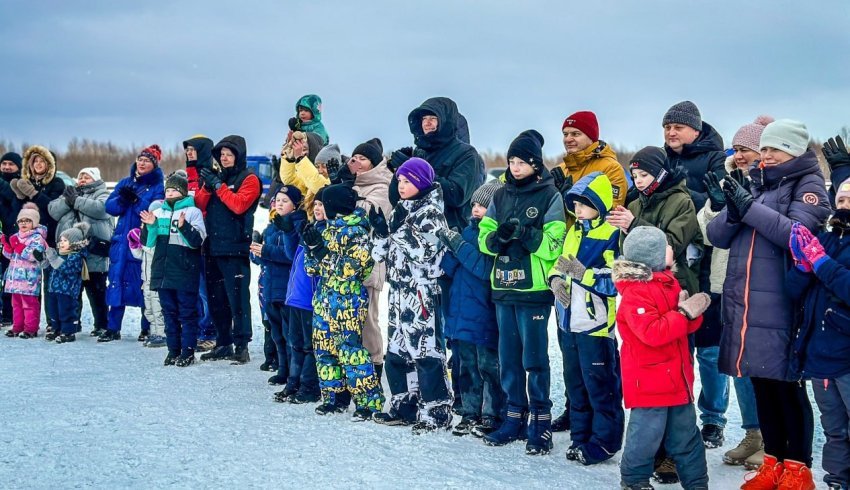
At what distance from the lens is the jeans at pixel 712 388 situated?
6.15 meters

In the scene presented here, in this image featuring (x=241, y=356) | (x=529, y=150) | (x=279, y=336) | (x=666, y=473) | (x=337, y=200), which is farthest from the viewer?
(x=241, y=356)

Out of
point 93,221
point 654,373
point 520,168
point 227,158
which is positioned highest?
point 227,158

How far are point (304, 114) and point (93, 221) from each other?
126 inches

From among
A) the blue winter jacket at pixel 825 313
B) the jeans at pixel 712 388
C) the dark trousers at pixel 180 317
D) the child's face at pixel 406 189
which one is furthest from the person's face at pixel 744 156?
the dark trousers at pixel 180 317

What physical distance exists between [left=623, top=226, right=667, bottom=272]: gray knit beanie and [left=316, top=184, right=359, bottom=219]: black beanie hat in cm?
260

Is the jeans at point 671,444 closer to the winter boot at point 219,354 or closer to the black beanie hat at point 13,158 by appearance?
the winter boot at point 219,354

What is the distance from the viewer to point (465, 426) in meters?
6.45

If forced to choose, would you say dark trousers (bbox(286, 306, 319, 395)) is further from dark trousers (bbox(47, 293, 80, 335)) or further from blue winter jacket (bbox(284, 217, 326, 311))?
dark trousers (bbox(47, 293, 80, 335))

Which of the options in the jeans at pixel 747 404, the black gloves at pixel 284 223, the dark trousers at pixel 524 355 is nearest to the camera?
the jeans at pixel 747 404

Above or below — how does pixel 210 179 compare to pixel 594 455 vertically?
above

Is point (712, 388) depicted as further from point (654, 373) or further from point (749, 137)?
point (749, 137)

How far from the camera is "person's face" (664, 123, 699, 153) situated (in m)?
6.29

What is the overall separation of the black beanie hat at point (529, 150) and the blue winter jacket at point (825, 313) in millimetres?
1911

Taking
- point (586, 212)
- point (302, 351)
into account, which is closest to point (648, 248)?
point (586, 212)
